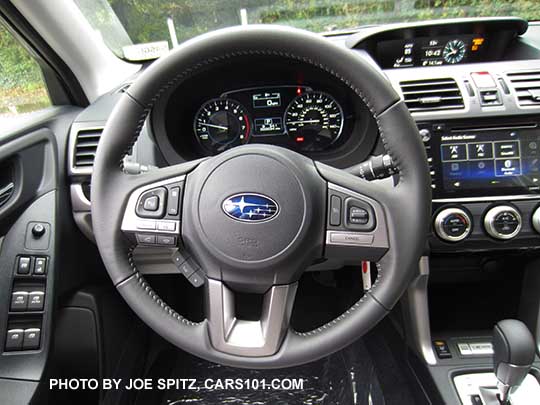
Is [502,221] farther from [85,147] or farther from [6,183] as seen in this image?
[6,183]

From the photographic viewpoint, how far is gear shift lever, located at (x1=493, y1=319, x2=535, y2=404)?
98cm

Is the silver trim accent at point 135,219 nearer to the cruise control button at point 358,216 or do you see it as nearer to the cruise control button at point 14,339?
the cruise control button at point 358,216

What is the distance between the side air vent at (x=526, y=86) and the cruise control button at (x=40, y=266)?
1428mm

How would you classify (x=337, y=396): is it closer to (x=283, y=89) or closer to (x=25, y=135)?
(x=283, y=89)

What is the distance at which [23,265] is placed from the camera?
51.3 inches

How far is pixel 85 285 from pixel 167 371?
505mm

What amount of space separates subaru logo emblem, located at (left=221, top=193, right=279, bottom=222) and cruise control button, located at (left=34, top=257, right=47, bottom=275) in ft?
2.31

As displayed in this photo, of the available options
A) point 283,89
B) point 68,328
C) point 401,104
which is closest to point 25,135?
point 68,328

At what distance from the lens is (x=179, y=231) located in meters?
0.96

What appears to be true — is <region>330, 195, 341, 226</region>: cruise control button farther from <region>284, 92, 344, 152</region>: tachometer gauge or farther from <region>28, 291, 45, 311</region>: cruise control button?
<region>28, 291, 45, 311</region>: cruise control button

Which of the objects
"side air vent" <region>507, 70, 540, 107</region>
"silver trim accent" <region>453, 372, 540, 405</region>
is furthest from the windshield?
"silver trim accent" <region>453, 372, 540, 405</region>

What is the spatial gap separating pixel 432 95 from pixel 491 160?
0.25 meters

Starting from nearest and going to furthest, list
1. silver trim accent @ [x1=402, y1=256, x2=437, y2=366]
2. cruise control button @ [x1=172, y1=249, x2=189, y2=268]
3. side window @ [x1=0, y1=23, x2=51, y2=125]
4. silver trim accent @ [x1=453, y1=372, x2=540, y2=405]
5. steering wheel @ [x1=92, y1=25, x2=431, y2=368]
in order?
steering wheel @ [x1=92, y1=25, x2=431, y2=368] < cruise control button @ [x1=172, y1=249, x2=189, y2=268] < silver trim accent @ [x1=453, y1=372, x2=540, y2=405] < silver trim accent @ [x1=402, y1=256, x2=437, y2=366] < side window @ [x1=0, y1=23, x2=51, y2=125]

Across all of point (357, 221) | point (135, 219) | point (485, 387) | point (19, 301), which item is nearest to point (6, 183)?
point (19, 301)
